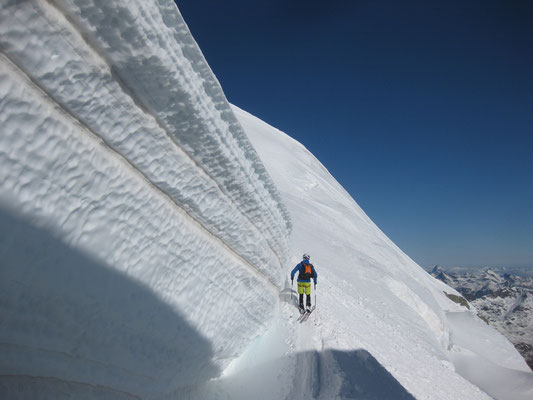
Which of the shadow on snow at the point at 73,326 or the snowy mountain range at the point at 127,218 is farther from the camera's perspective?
the shadow on snow at the point at 73,326

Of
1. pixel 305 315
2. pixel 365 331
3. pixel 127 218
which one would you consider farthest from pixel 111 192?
pixel 365 331

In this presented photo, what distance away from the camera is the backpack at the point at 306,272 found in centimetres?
554

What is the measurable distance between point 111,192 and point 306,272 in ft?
14.4

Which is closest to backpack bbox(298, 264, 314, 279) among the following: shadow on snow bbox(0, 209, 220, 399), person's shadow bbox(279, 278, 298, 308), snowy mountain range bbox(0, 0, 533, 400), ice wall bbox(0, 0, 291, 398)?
person's shadow bbox(279, 278, 298, 308)

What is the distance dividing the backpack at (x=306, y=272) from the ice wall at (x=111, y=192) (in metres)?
2.86

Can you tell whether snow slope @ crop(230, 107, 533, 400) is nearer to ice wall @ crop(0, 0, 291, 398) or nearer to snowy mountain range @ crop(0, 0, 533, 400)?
snowy mountain range @ crop(0, 0, 533, 400)

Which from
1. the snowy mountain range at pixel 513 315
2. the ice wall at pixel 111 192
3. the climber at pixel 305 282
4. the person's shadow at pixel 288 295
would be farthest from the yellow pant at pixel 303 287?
the snowy mountain range at pixel 513 315

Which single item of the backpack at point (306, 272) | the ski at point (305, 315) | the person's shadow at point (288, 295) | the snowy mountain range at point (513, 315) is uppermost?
the snowy mountain range at point (513, 315)

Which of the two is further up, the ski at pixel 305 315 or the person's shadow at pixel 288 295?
the person's shadow at pixel 288 295

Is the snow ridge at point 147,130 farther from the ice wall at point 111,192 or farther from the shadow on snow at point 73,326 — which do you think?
the shadow on snow at point 73,326

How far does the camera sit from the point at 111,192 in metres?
1.82

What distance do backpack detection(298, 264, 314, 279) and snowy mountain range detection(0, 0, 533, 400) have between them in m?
1.49

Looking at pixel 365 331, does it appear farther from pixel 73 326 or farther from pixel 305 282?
pixel 73 326

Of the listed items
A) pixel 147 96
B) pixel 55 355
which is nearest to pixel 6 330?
pixel 55 355
